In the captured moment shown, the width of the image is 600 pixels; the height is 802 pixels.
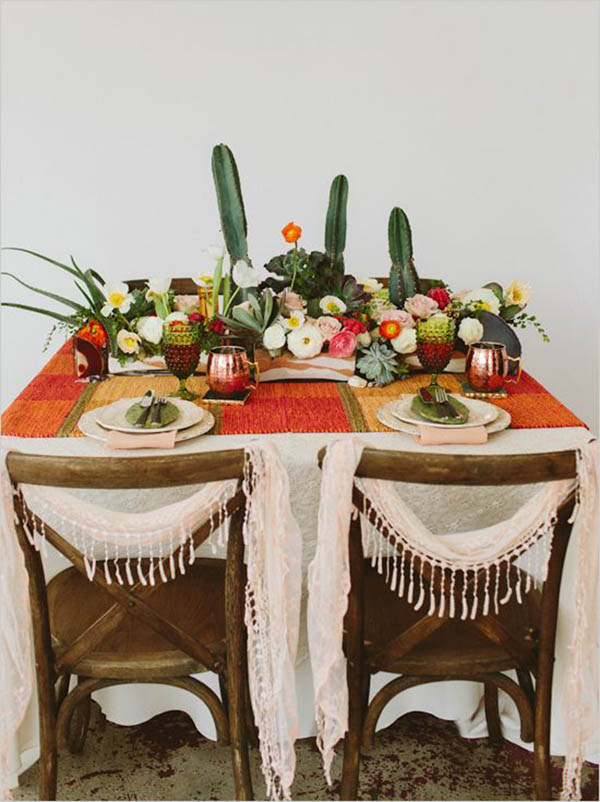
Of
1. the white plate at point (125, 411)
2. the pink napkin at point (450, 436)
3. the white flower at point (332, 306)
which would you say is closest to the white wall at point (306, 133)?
the white flower at point (332, 306)

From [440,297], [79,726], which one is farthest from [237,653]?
[440,297]

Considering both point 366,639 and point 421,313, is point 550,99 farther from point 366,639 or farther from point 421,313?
point 366,639

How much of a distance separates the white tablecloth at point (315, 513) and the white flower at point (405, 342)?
0.42 meters

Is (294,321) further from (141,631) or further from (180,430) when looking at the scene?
(141,631)

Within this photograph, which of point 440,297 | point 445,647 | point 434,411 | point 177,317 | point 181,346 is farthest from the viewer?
point 440,297

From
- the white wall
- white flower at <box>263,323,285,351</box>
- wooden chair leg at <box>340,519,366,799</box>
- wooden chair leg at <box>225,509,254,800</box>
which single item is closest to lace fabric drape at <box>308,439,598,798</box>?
wooden chair leg at <box>340,519,366,799</box>

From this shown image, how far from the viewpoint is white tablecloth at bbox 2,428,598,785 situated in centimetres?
160

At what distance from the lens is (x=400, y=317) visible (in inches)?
82.6

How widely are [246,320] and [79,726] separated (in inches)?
38.7

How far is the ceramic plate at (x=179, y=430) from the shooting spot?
1660 mm

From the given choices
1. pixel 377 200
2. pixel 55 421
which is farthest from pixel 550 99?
pixel 55 421

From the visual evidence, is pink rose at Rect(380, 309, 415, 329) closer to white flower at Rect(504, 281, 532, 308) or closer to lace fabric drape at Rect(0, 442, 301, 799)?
white flower at Rect(504, 281, 532, 308)

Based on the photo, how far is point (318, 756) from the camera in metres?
1.94

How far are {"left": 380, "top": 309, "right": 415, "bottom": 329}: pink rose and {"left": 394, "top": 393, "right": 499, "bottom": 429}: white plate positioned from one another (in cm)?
28
